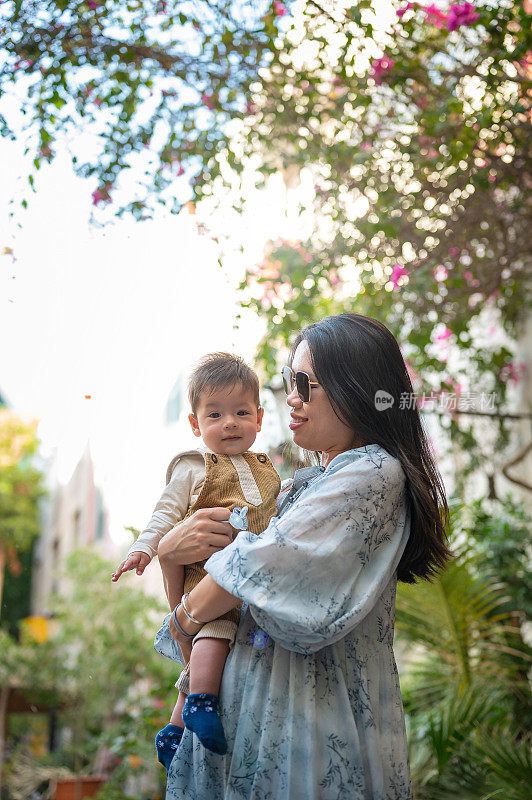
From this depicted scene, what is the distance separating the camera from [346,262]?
493 cm

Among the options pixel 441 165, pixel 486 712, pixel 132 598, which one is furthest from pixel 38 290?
pixel 132 598

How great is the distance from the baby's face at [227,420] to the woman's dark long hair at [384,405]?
238mm

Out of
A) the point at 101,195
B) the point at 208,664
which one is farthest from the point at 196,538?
the point at 101,195

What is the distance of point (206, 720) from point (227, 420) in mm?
742

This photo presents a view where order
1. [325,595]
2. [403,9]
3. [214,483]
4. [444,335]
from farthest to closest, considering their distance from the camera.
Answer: [444,335] < [403,9] < [214,483] < [325,595]

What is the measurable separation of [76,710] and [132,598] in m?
1.67

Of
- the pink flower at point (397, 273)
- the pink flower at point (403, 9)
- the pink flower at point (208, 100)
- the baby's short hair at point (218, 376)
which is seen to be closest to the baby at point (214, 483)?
the baby's short hair at point (218, 376)

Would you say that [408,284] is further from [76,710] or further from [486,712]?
[76,710]

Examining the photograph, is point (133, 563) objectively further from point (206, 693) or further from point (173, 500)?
point (206, 693)

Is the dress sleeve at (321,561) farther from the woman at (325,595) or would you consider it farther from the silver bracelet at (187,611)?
the silver bracelet at (187,611)

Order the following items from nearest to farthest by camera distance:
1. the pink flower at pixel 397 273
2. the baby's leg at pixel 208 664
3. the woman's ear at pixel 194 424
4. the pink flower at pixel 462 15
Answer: the baby's leg at pixel 208 664, the woman's ear at pixel 194 424, the pink flower at pixel 462 15, the pink flower at pixel 397 273

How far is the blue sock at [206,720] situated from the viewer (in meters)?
1.73

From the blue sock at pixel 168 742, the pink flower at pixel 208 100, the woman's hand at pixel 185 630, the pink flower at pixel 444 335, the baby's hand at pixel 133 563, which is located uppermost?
the pink flower at pixel 208 100

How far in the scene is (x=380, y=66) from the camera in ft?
12.9
